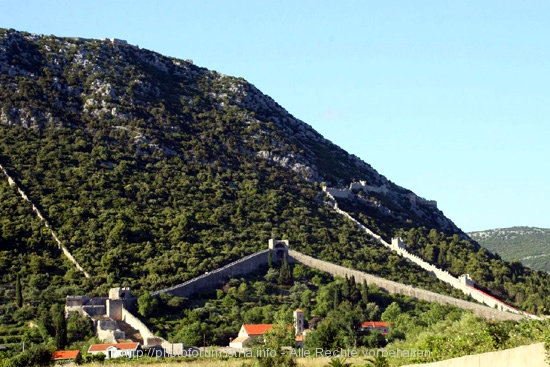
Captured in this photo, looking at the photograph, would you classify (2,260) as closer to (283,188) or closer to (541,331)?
(283,188)

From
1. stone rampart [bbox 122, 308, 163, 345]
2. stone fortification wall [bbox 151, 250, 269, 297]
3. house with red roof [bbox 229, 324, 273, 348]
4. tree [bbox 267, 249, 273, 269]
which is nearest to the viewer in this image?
house with red roof [bbox 229, 324, 273, 348]

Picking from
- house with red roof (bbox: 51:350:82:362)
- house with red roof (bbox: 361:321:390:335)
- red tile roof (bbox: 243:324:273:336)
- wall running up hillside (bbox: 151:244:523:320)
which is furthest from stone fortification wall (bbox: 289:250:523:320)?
house with red roof (bbox: 51:350:82:362)

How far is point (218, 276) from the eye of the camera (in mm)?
79062

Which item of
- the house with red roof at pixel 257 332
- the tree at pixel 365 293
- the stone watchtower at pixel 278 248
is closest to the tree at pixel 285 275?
the stone watchtower at pixel 278 248

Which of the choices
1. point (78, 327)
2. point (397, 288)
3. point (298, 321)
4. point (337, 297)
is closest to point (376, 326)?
point (298, 321)

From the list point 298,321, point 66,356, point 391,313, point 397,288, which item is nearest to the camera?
point 66,356

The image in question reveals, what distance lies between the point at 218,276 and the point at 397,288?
591 inches

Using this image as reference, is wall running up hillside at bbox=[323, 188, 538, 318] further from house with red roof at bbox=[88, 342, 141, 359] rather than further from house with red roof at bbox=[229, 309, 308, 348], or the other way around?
house with red roof at bbox=[88, 342, 141, 359]

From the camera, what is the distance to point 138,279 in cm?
7644

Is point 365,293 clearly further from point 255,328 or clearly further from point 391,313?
point 255,328

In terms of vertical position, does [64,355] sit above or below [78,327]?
below

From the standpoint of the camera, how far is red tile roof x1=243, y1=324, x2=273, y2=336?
64938 millimetres

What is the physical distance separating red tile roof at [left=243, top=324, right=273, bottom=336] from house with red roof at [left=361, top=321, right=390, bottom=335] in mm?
7243

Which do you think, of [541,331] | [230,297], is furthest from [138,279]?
[541,331]
